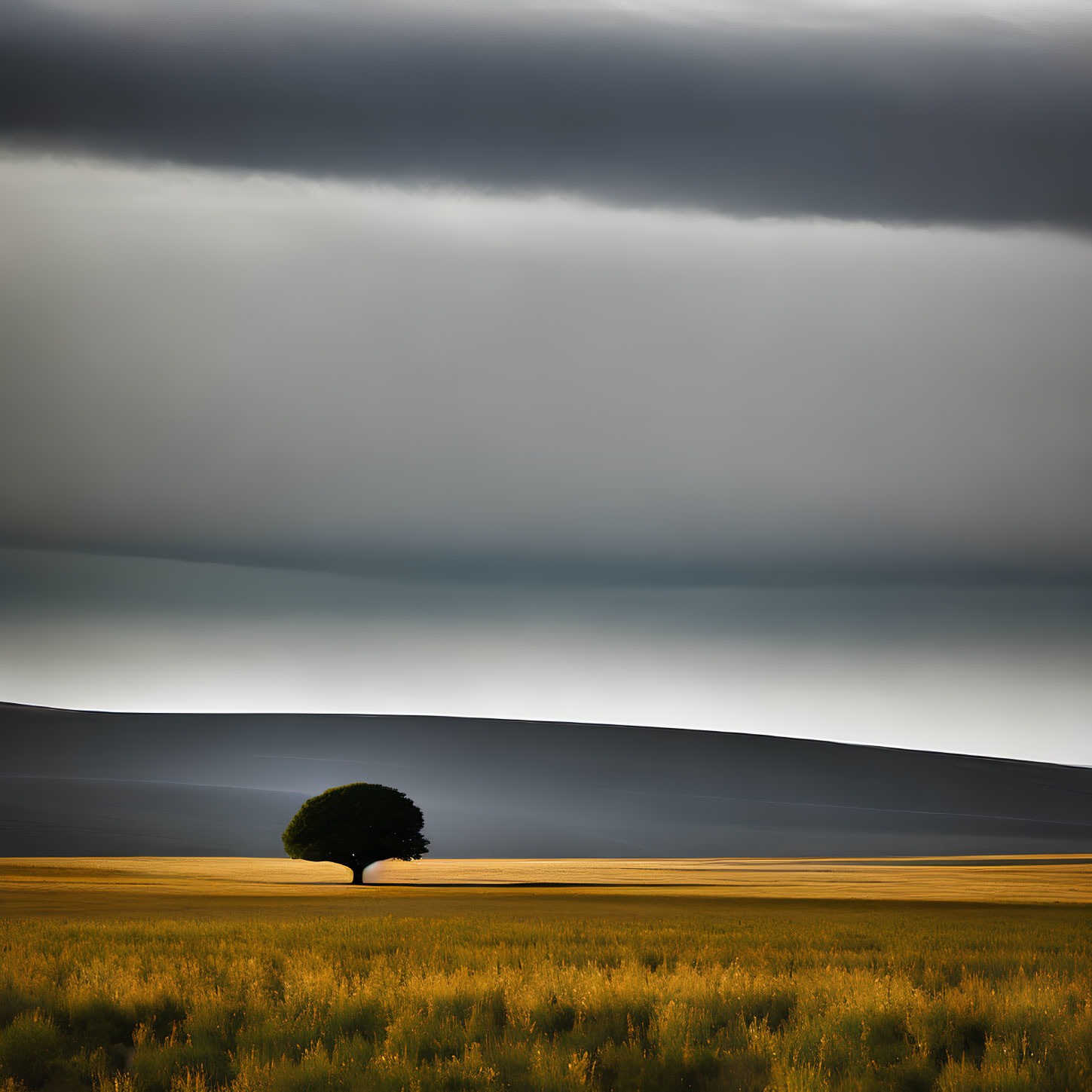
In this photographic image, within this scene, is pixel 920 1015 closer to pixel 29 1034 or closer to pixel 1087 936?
pixel 29 1034

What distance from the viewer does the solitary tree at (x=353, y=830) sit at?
63.7 m

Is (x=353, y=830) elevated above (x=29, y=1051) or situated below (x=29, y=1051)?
above

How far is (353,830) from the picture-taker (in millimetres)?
63875

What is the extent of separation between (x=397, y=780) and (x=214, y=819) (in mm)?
47052

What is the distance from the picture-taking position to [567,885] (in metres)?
62.8

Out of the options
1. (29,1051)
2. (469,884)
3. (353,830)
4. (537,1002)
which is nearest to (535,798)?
(469,884)

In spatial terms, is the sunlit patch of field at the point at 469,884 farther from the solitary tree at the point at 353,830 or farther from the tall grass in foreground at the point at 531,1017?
the tall grass in foreground at the point at 531,1017

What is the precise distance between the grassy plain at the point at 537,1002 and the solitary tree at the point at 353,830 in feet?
90.0

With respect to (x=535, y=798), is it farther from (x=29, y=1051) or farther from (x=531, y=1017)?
(x=29, y=1051)

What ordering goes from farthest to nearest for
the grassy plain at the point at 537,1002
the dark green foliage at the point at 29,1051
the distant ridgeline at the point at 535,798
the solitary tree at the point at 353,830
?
1. the distant ridgeline at the point at 535,798
2. the solitary tree at the point at 353,830
3. the dark green foliage at the point at 29,1051
4. the grassy plain at the point at 537,1002

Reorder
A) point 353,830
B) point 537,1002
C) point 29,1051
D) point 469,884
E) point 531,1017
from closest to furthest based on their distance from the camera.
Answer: point 29,1051
point 531,1017
point 537,1002
point 469,884
point 353,830

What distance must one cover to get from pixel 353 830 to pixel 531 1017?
163ft

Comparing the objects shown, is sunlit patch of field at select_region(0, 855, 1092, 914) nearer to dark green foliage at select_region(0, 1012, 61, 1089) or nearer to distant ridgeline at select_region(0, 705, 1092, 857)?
dark green foliage at select_region(0, 1012, 61, 1089)

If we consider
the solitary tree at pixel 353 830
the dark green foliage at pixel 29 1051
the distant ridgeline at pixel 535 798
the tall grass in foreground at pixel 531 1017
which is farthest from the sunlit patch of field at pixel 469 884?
the distant ridgeline at pixel 535 798
